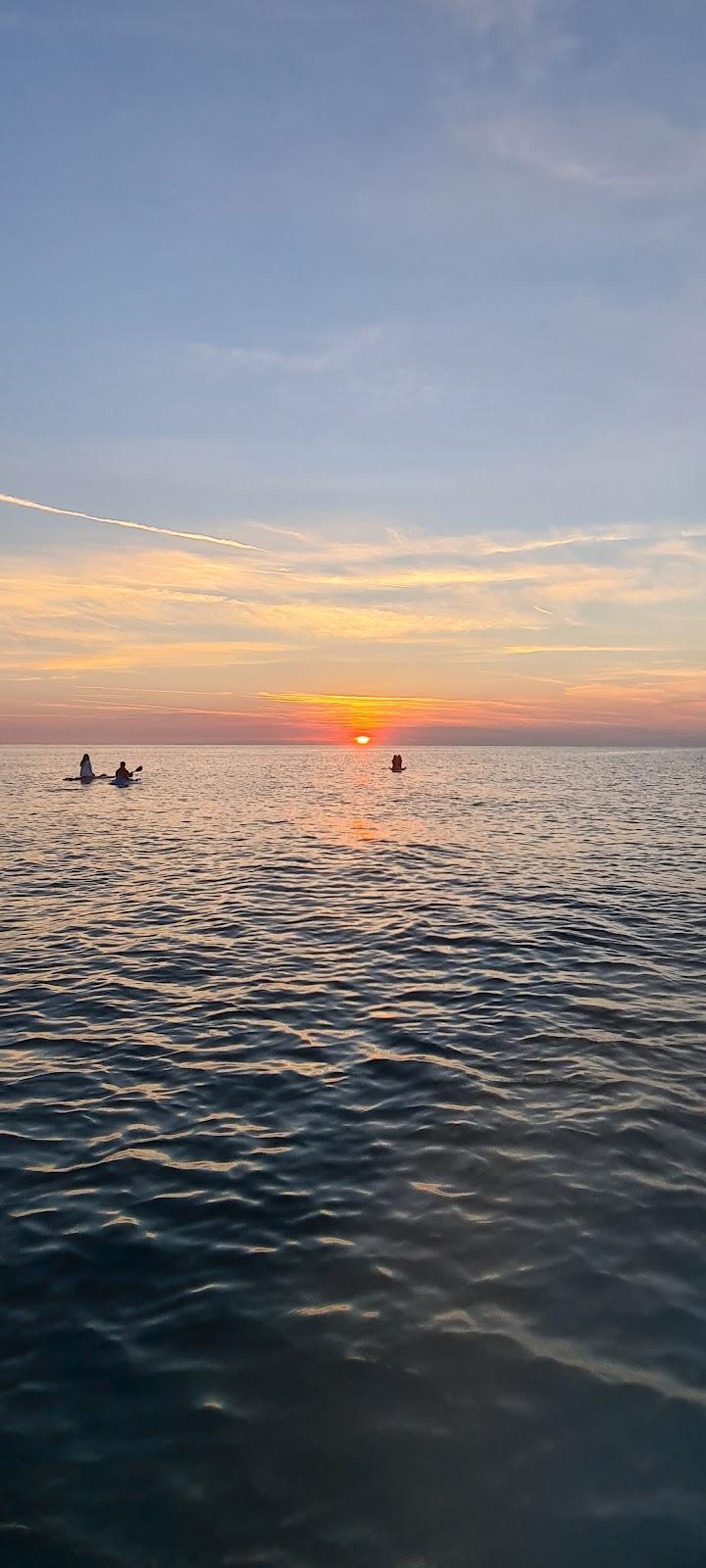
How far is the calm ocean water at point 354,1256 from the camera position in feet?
17.4

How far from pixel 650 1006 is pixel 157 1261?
10.6m

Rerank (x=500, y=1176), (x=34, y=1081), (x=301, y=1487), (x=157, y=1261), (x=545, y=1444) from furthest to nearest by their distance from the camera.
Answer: (x=34, y=1081), (x=500, y=1176), (x=157, y=1261), (x=545, y=1444), (x=301, y=1487)

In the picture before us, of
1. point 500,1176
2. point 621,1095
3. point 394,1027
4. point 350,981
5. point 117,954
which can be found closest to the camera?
point 500,1176

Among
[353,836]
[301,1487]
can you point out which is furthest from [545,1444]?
[353,836]

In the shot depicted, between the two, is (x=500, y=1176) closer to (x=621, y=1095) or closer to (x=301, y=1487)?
(x=621, y=1095)

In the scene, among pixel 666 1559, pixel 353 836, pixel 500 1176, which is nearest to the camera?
pixel 666 1559

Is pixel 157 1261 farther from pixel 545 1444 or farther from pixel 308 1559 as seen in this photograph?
pixel 545 1444

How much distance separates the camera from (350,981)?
17.5m

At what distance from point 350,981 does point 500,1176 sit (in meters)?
8.37

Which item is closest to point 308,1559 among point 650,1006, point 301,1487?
point 301,1487

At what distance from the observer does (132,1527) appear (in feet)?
16.8

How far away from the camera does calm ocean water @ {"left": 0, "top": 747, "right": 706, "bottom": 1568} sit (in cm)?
530

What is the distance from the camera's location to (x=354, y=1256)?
788 cm

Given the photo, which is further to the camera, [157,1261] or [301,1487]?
[157,1261]
